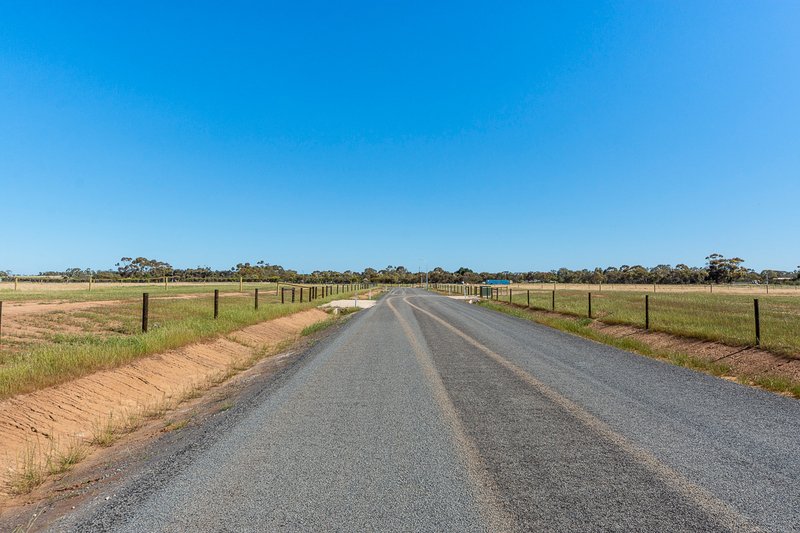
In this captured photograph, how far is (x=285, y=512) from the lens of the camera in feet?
10.6

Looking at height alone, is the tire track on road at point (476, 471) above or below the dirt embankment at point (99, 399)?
above

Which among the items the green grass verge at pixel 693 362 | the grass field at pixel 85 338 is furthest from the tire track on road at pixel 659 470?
the grass field at pixel 85 338

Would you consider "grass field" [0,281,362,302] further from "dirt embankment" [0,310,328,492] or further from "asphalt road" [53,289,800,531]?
"asphalt road" [53,289,800,531]

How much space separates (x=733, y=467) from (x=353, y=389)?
17.0ft

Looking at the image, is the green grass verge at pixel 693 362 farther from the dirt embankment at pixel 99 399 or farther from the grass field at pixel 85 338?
the grass field at pixel 85 338

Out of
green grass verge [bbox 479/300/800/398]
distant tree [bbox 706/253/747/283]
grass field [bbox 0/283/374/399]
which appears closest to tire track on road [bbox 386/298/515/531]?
green grass verge [bbox 479/300/800/398]

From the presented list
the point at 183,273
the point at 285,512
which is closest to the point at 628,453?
the point at 285,512

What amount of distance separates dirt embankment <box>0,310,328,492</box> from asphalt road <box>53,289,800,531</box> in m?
2.48

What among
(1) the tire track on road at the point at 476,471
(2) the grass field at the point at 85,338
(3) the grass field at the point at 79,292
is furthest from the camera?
(3) the grass field at the point at 79,292

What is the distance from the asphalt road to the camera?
3.15m

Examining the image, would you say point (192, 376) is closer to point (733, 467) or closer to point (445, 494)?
point (445, 494)

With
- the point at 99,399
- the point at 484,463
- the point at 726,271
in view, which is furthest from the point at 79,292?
the point at 726,271

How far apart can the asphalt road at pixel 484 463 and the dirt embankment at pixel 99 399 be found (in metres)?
2.48

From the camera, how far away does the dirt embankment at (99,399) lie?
580 centimetres
